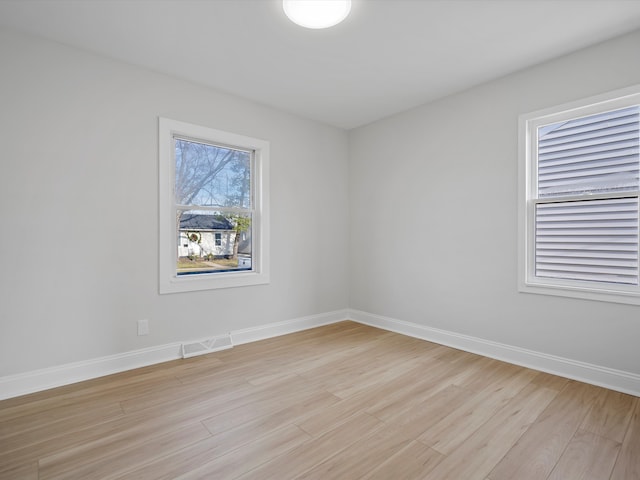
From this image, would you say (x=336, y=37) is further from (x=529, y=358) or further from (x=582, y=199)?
(x=529, y=358)

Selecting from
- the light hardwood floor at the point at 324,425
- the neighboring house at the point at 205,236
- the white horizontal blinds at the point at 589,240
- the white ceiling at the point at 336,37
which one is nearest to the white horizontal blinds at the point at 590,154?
the white horizontal blinds at the point at 589,240

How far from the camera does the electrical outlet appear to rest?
291 cm

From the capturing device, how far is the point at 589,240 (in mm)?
2643

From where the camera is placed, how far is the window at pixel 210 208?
3.09m

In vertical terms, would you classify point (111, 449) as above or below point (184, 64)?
below

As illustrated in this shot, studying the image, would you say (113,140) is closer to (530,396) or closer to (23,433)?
(23,433)

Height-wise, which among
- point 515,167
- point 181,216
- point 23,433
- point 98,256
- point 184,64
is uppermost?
point 184,64

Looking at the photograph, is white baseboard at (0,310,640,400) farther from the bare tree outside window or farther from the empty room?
the bare tree outside window

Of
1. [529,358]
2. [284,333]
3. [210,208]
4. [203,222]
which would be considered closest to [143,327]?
[203,222]

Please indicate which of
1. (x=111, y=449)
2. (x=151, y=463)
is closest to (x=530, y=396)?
(x=151, y=463)

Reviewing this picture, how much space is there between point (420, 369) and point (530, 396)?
813 mm

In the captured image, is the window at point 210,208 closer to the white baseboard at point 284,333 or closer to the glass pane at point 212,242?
the glass pane at point 212,242

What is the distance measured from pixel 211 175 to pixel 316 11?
74.9 inches

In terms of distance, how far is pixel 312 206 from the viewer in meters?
4.22
